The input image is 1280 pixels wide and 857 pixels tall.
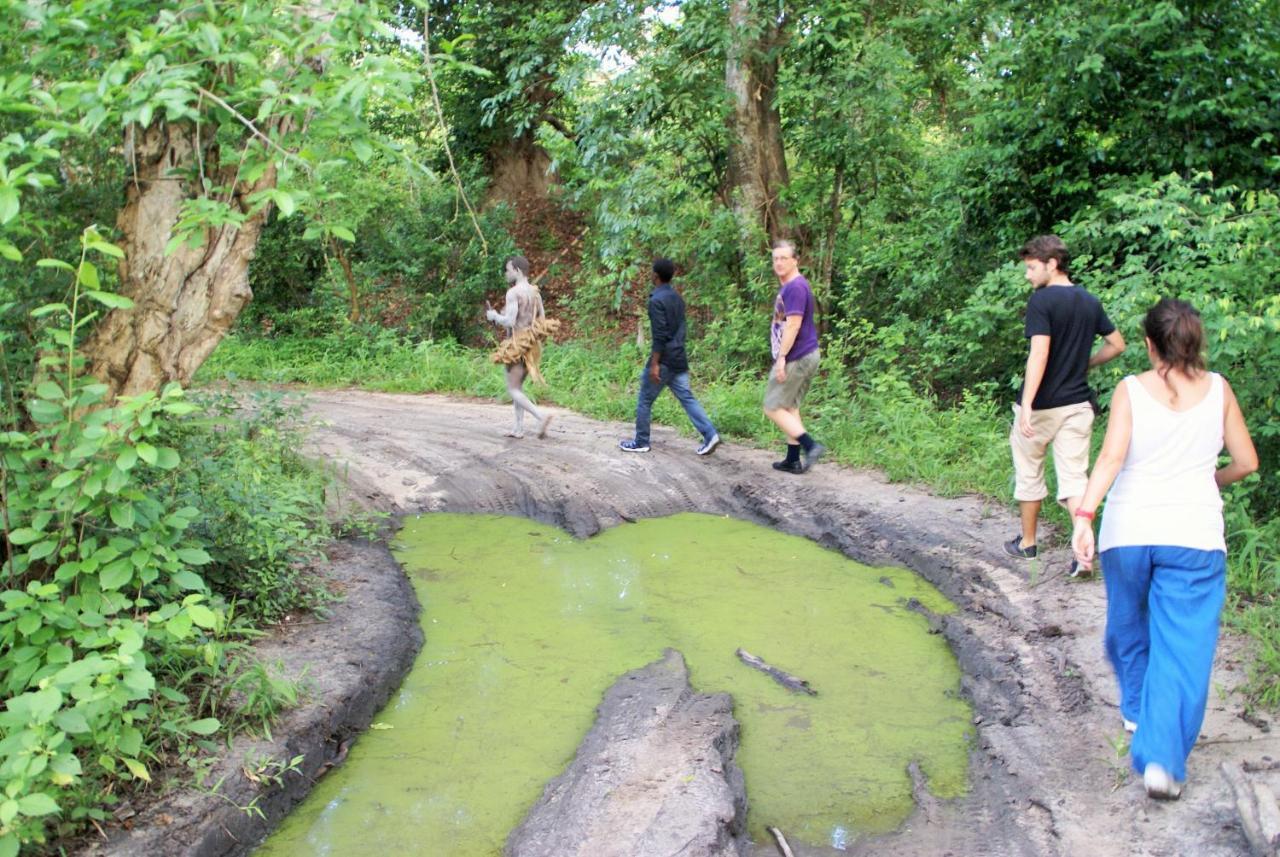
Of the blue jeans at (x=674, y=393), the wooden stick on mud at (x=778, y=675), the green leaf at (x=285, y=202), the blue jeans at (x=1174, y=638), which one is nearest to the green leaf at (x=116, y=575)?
the green leaf at (x=285, y=202)

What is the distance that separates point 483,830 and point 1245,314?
194 inches

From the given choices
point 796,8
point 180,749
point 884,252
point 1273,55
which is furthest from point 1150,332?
point 796,8

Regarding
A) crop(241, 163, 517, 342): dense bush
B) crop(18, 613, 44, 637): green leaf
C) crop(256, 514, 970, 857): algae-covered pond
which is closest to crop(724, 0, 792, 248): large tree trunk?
crop(241, 163, 517, 342): dense bush

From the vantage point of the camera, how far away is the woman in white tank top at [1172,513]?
3.91m

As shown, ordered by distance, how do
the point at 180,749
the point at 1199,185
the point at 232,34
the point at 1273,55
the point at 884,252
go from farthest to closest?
1. the point at 884,252
2. the point at 1199,185
3. the point at 1273,55
4. the point at 180,749
5. the point at 232,34

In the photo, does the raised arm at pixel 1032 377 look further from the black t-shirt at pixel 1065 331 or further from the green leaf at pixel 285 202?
the green leaf at pixel 285 202

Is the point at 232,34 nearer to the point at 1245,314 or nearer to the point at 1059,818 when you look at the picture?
the point at 1059,818

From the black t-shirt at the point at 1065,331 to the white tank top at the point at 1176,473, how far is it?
1938 mm

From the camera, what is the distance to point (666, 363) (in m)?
9.41

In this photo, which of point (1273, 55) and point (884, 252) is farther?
point (884, 252)

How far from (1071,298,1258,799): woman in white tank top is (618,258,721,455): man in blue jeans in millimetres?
5384

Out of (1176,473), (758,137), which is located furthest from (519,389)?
(1176,473)

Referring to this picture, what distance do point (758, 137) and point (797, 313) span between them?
503cm

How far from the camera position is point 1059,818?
4.17 metres
